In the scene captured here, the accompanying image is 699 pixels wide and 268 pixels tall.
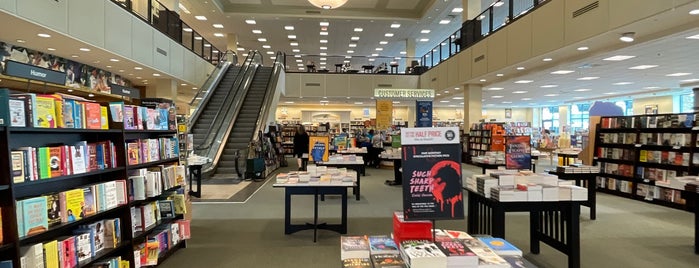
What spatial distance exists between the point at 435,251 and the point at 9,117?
267 cm

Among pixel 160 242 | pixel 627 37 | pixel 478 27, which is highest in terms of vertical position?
pixel 478 27

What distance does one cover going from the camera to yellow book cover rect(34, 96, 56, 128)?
267 centimetres

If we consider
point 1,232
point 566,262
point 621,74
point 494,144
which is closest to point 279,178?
point 1,232

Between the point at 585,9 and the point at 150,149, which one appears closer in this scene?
the point at 150,149

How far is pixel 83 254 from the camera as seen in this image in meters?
3.04

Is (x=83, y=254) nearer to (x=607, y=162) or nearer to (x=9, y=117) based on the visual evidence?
(x=9, y=117)

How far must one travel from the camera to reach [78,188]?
120 inches

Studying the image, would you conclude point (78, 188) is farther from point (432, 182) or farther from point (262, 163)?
point (262, 163)

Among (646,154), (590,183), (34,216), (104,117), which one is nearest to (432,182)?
(34,216)

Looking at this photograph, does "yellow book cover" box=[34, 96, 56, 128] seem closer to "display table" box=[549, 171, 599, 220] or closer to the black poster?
the black poster

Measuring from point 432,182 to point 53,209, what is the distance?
104 inches

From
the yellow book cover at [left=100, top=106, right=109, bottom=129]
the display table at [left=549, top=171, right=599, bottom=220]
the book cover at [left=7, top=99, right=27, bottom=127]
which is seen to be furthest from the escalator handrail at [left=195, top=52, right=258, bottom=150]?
the display table at [left=549, top=171, right=599, bottom=220]

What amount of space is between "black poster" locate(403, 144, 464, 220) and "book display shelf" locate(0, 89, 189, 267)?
2.41 meters

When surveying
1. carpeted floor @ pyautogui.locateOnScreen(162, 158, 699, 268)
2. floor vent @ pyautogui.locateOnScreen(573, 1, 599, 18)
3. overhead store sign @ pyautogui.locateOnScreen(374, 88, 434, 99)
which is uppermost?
floor vent @ pyautogui.locateOnScreen(573, 1, 599, 18)
